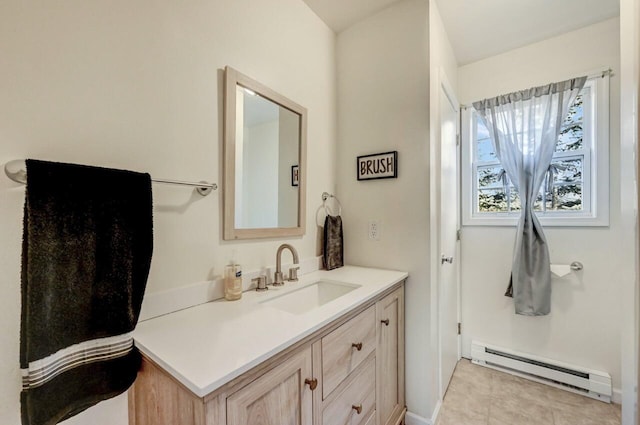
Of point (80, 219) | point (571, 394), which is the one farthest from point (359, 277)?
point (571, 394)

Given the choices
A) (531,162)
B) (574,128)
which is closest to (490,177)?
(531,162)

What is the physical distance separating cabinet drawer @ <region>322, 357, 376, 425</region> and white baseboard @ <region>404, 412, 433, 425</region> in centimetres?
46

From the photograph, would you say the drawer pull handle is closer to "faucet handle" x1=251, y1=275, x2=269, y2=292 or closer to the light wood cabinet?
the light wood cabinet

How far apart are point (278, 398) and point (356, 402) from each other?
21.3 inches

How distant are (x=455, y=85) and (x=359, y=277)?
188 centimetres

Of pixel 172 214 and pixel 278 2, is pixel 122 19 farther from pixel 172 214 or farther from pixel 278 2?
pixel 278 2

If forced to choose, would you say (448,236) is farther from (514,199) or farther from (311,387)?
(311,387)

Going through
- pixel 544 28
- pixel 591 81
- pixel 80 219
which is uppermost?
pixel 544 28

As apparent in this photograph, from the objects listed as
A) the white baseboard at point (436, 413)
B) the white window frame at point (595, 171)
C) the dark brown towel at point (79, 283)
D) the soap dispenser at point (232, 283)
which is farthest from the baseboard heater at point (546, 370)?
the dark brown towel at point (79, 283)

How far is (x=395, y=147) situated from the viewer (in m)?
1.68

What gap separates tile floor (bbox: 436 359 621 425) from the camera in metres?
1.62

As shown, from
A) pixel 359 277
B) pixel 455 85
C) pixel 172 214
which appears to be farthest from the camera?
pixel 455 85

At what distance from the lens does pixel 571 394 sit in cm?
184

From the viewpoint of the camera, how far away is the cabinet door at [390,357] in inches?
52.8
